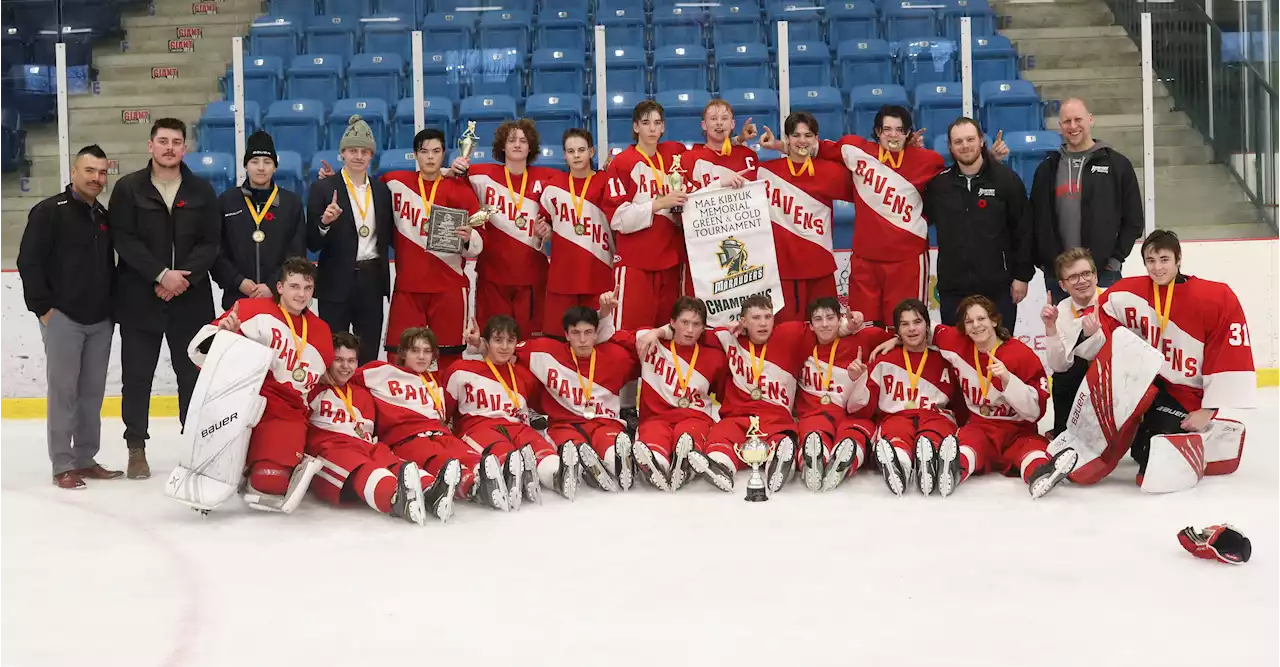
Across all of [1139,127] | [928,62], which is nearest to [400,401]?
[928,62]

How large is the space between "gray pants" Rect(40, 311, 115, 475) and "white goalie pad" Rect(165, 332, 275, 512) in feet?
3.18

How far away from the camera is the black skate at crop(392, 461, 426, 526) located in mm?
3748

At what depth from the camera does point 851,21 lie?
709 cm

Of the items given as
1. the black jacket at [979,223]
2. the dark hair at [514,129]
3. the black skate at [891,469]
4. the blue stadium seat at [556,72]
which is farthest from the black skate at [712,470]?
the blue stadium seat at [556,72]

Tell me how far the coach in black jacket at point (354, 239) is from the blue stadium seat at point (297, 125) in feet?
6.30

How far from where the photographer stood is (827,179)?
5.22 metres

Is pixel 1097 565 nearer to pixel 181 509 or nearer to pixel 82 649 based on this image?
pixel 82 649

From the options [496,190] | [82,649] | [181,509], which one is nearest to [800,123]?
Answer: [496,190]

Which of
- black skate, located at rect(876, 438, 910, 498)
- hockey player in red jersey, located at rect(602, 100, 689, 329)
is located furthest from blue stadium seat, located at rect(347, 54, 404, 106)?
black skate, located at rect(876, 438, 910, 498)

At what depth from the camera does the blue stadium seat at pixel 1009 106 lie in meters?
6.90

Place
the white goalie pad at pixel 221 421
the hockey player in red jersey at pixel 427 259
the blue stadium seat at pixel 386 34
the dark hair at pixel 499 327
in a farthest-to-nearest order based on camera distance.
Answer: the blue stadium seat at pixel 386 34
the hockey player in red jersey at pixel 427 259
the dark hair at pixel 499 327
the white goalie pad at pixel 221 421

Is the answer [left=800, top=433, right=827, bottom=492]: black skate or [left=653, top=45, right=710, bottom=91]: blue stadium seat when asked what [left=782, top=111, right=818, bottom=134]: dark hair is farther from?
[left=653, top=45, right=710, bottom=91]: blue stadium seat

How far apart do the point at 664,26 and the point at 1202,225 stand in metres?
3.53

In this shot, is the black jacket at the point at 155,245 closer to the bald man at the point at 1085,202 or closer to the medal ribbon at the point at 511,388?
the medal ribbon at the point at 511,388
